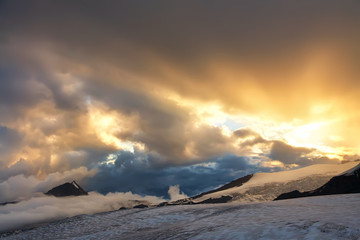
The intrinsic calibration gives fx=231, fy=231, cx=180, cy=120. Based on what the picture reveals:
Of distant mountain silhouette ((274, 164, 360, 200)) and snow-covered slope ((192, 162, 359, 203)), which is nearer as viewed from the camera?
distant mountain silhouette ((274, 164, 360, 200))

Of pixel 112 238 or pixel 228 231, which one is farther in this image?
pixel 112 238

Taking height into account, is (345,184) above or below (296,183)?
below

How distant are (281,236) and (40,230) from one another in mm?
45261

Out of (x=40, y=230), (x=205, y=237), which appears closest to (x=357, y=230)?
(x=205, y=237)

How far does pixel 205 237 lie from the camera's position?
590 inches

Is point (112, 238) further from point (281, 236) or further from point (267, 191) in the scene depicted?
point (267, 191)

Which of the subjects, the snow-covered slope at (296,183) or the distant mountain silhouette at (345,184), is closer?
the distant mountain silhouette at (345,184)

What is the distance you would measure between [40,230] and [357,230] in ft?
159

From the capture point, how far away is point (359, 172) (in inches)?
3905

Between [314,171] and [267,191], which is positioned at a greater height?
[314,171]

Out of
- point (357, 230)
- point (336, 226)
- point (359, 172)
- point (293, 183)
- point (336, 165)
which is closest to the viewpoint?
point (357, 230)

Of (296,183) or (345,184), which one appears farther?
(296,183)

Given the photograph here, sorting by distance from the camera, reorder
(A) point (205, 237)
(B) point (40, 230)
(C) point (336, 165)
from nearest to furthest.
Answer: (A) point (205, 237) < (B) point (40, 230) < (C) point (336, 165)

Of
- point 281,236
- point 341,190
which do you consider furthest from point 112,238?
point 341,190
